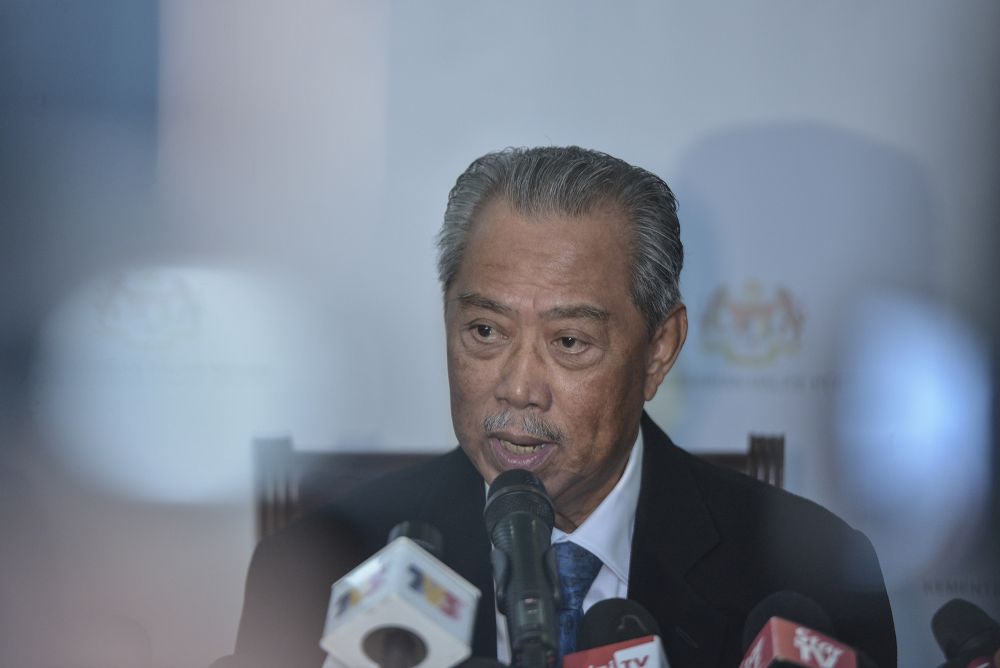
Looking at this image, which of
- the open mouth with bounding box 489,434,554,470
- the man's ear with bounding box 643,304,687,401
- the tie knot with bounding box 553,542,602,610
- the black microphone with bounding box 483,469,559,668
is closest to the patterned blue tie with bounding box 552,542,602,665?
the tie knot with bounding box 553,542,602,610

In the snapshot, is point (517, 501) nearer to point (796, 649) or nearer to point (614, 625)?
point (614, 625)

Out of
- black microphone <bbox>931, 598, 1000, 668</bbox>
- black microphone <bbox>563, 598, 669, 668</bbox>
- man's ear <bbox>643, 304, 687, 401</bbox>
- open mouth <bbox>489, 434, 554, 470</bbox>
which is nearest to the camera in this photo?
black microphone <bbox>563, 598, 669, 668</bbox>

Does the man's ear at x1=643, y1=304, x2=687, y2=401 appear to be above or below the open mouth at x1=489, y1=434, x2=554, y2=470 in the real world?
above

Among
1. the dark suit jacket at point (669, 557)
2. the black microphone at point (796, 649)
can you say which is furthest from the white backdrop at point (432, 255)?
the black microphone at point (796, 649)

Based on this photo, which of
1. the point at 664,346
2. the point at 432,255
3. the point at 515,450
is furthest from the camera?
the point at 432,255

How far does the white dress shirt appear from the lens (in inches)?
76.7

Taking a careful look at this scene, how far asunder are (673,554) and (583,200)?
2.26ft

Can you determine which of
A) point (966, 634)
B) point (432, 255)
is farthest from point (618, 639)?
point (432, 255)

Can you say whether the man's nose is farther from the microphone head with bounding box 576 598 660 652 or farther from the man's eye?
the microphone head with bounding box 576 598 660 652

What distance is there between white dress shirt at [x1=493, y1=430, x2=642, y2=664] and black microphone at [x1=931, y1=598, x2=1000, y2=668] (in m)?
0.77

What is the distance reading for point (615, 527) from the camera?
6.57 feet

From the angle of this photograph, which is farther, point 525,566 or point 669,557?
point 669,557

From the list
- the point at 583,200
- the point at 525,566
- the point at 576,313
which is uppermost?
the point at 583,200

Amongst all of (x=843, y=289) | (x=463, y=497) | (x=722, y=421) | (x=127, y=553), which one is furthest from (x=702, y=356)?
(x=127, y=553)
